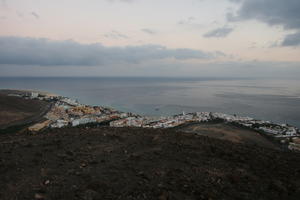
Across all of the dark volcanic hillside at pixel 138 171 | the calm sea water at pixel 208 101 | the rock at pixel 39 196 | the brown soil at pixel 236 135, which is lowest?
the calm sea water at pixel 208 101

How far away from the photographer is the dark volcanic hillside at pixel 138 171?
14.4ft

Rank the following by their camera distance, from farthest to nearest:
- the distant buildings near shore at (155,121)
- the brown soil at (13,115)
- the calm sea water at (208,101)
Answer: the calm sea water at (208,101) < the brown soil at (13,115) < the distant buildings near shore at (155,121)

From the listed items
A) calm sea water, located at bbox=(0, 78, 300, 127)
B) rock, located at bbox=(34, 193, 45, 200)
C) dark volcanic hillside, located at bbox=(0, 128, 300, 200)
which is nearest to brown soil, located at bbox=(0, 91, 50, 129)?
dark volcanic hillside, located at bbox=(0, 128, 300, 200)

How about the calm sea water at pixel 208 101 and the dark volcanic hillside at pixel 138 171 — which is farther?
the calm sea water at pixel 208 101

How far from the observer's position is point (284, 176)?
616 centimetres

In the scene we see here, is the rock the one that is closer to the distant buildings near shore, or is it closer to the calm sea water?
the distant buildings near shore

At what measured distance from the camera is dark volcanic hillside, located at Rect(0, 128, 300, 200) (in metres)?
4.39

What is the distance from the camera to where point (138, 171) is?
5.53m

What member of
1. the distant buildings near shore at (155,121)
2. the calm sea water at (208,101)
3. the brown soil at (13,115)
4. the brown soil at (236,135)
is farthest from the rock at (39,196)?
the calm sea water at (208,101)

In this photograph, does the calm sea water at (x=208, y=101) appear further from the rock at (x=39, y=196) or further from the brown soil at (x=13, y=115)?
the rock at (x=39, y=196)

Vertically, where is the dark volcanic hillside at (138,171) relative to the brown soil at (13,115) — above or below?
above

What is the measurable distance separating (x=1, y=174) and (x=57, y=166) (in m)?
1.31

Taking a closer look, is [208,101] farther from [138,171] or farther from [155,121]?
[138,171]

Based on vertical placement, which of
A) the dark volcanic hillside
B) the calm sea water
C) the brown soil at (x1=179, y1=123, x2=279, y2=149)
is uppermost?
the dark volcanic hillside
